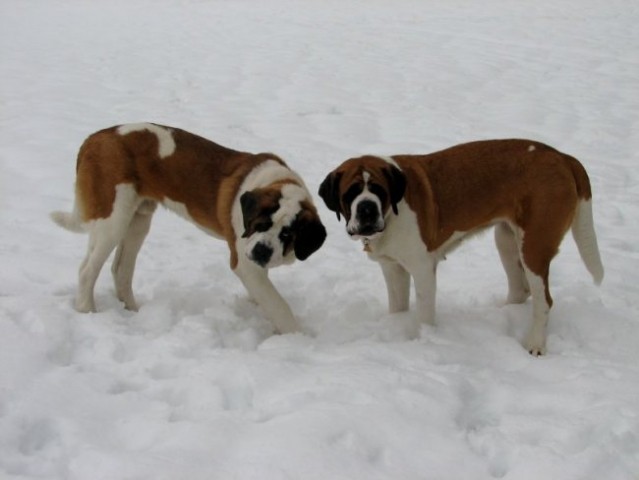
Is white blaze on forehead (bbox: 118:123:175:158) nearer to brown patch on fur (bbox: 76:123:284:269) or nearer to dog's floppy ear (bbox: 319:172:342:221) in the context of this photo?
brown patch on fur (bbox: 76:123:284:269)

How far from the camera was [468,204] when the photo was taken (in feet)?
15.2

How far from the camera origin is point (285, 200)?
4.41 metres

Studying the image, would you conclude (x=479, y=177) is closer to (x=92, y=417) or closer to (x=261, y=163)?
(x=261, y=163)

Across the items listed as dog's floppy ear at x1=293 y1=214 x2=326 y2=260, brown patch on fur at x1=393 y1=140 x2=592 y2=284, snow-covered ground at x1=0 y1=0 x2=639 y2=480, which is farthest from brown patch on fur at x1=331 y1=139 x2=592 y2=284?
snow-covered ground at x1=0 y1=0 x2=639 y2=480

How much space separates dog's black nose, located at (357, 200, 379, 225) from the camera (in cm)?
416

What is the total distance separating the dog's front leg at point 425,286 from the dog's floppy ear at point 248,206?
1.10 metres

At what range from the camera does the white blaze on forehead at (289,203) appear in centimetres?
433

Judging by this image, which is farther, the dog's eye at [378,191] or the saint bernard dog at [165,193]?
the saint bernard dog at [165,193]

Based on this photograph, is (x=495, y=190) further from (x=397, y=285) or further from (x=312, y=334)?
(x=312, y=334)

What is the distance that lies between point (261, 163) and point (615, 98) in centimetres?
877

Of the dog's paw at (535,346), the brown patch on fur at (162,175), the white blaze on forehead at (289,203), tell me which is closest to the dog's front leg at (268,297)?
the brown patch on fur at (162,175)

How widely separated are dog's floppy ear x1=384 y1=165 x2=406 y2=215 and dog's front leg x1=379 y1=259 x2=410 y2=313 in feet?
2.05

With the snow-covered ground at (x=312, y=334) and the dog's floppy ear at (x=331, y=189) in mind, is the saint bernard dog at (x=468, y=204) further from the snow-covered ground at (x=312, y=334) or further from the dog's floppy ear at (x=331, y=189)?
the snow-covered ground at (x=312, y=334)

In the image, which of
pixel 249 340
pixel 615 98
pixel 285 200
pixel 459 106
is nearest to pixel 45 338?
pixel 249 340
